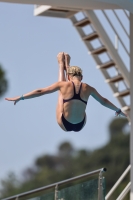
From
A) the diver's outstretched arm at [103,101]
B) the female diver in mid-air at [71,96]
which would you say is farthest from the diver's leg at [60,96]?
the diver's outstretched arm at [103,101]

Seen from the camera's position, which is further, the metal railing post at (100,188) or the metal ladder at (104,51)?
the metal ladder at (104,51)

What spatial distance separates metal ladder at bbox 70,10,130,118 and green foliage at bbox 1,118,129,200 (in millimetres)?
23931

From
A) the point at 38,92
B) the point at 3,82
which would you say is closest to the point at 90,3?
the point at 38,92

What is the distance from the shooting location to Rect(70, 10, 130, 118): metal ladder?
1213 centimetres

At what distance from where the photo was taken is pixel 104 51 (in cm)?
1241

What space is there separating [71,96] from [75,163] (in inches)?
1242

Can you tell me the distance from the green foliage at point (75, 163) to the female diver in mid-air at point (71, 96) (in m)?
27.9

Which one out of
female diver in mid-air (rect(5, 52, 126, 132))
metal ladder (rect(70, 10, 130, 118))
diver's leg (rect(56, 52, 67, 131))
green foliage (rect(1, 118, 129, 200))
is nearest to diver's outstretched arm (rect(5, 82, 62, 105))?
female diver in mid-air (rect(5, 52, 126, 132))

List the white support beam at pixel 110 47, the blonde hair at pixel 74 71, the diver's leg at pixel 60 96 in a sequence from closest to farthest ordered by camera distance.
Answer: the blonde hair at pixel 74 71
the diver's leg at pixel 60 96
the white support beam at pixel 110 47

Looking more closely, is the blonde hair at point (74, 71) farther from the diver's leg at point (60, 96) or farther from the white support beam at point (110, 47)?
the white support beam at point (110, 47)

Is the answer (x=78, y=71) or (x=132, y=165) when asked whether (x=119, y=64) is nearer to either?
(x=132, y=165)

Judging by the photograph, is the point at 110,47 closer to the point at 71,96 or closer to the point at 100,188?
the point at 100,188

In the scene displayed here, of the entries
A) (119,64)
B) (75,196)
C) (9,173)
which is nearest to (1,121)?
(9,173)

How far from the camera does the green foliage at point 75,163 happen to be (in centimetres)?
3728
